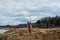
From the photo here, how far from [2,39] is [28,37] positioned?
4256 millimetres

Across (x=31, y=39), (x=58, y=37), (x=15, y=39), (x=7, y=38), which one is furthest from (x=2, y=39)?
(x=58, y=37)

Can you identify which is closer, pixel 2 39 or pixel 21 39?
pixel 21 39

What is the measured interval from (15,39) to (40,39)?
355 centimetres

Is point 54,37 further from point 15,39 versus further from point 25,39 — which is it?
point 15,39

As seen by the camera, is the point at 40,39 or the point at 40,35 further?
the point at 40,35

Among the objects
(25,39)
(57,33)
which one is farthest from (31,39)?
(57,33)

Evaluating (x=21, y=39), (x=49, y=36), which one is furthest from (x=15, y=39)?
(x=49, y=36)

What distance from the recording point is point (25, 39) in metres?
23.4

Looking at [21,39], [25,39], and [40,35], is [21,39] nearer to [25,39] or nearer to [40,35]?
[25,39]

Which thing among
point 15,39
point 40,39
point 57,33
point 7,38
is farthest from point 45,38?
point 7,38

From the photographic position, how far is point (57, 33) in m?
24.3

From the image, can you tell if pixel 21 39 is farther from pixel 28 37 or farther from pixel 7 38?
pixel 7 38

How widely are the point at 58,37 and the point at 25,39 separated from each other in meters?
4.47

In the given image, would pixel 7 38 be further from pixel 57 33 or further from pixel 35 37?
pixel 57 33
